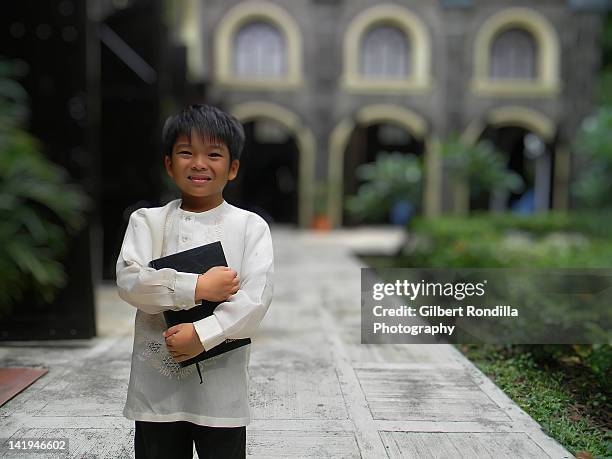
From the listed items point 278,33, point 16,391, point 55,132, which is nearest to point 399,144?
point 278,33

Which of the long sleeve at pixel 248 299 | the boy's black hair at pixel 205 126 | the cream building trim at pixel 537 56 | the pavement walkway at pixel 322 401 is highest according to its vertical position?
the cream building trim at pixel 537 56

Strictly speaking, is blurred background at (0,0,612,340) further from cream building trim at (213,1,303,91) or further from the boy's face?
the boy's face

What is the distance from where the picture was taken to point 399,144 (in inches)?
848

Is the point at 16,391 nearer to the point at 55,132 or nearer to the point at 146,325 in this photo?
the point at 146,325

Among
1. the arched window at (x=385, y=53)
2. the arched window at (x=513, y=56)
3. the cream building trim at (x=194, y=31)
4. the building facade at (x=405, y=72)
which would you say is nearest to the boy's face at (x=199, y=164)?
the cream building trim at (x=194, y=31)

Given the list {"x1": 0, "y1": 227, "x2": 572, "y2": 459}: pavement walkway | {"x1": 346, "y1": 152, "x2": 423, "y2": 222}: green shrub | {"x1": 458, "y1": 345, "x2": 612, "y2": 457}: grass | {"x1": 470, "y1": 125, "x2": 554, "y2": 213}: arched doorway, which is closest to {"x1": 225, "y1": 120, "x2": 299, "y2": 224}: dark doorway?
{"x1": 470, "y1": 125, "x2": 554, "y2": 213}: arched doorway

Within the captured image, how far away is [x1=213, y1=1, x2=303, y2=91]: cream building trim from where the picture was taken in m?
17.4

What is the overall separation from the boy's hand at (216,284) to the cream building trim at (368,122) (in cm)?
1577

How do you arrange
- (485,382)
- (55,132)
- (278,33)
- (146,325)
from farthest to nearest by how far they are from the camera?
(278,33) → (55,132) → (485,382) → (146,325)

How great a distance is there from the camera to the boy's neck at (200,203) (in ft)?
7.23

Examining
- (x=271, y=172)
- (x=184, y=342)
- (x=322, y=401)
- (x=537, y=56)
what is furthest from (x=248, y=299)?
(x=271, y=172)

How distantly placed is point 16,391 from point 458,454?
2.43 metres

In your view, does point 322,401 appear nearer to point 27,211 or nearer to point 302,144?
point 27,211

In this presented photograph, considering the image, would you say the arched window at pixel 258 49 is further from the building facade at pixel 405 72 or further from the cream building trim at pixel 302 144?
the cream building trim at pixel 302 144
